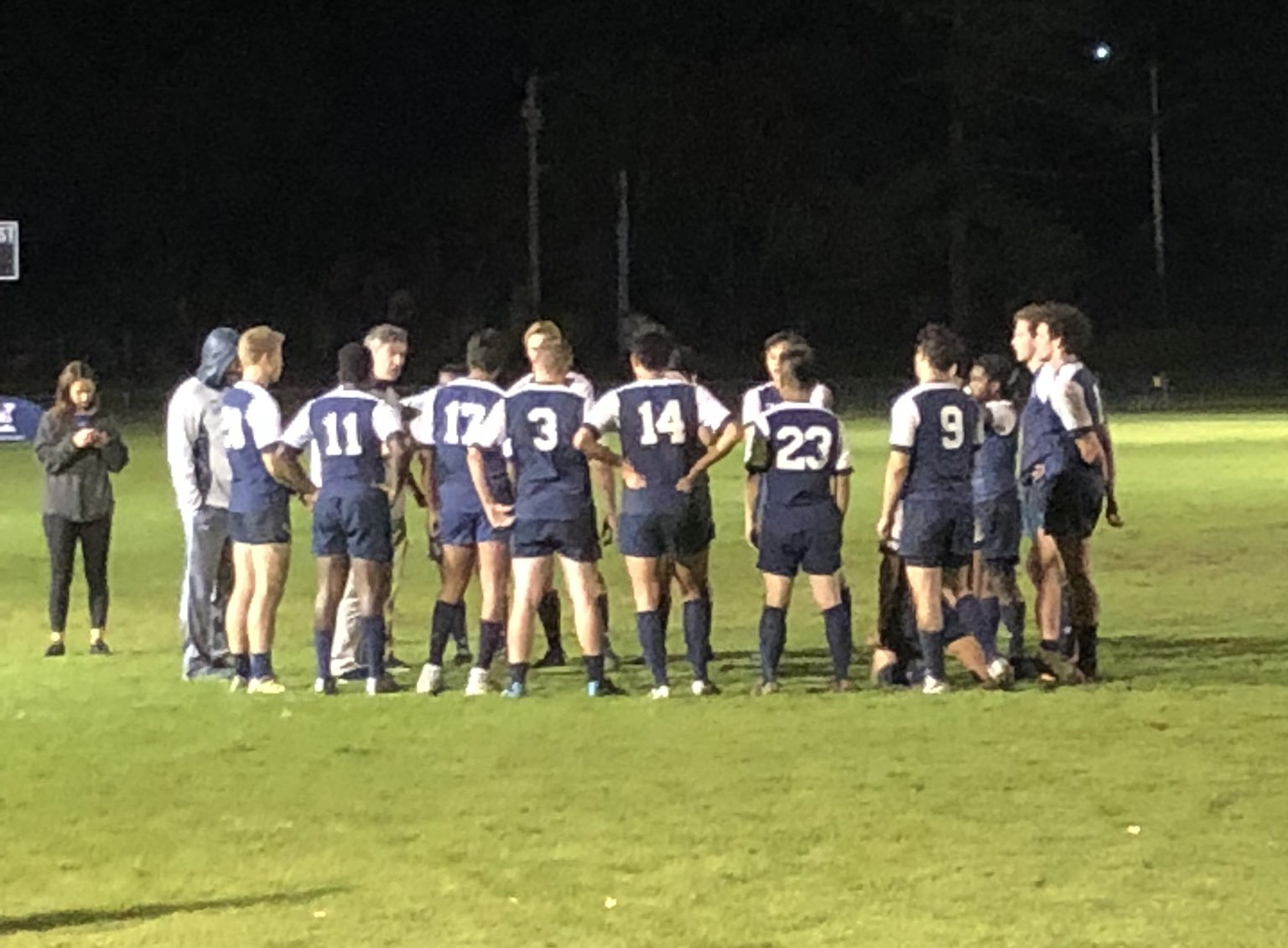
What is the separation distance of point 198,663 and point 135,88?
Result: 59742mm

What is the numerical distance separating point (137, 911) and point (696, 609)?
4.43 m

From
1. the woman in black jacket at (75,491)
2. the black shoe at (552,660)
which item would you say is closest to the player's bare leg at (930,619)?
Result: the black shoe at (552,660)

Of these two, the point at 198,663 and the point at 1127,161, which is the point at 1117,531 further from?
the point at 1127,161

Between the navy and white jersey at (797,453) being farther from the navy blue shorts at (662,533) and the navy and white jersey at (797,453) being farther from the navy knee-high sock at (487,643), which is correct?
the navy knee-high sock at (487,643)

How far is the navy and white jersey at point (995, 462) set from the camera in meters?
11.3

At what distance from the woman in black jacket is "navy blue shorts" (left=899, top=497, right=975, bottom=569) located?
5.04m

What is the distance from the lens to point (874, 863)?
7.23m

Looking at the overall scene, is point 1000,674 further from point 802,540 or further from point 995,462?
point 802,540

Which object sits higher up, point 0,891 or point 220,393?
point 220,393

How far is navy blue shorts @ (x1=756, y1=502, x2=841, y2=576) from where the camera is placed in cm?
1052

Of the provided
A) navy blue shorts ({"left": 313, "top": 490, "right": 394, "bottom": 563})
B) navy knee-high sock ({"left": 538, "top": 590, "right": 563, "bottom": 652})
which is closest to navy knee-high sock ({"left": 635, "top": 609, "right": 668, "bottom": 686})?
navy blue shorts ({"left": 313, "top": 490, "right": 394, "bottom": 563})

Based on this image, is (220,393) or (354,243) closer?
(220,393)

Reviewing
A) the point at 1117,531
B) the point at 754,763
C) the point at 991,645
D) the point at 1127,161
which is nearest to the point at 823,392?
the point at 991,645

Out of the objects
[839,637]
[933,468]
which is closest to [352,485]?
[839,637]
